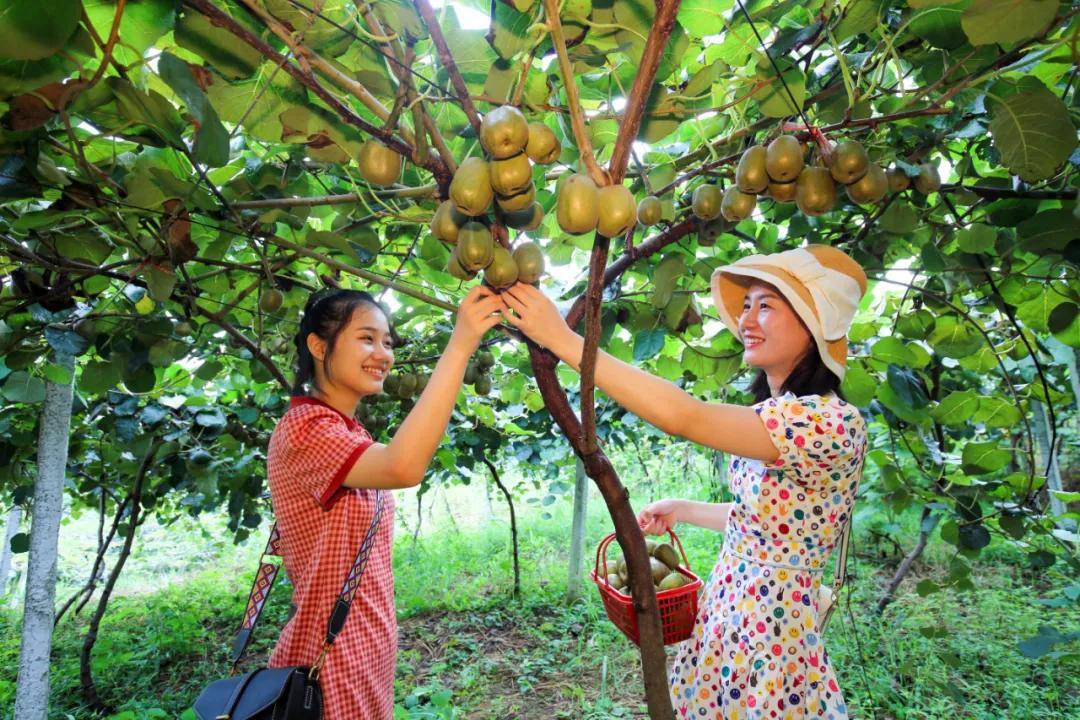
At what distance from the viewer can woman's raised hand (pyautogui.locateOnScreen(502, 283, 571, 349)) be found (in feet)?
3.82

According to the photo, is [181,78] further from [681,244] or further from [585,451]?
[681,244]

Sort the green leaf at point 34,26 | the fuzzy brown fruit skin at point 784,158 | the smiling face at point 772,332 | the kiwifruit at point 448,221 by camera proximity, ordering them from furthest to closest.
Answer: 1. the smiling face at point 772,332
2. the fuzzy brown fruit skin at point 784,158
3. the kiwifruit at point 448,221
4. the green leaf at point 34,26

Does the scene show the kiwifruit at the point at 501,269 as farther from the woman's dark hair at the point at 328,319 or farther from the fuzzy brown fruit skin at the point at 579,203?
the woman's dark hair at the point at 328,319

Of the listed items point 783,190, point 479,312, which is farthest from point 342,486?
point 783,190

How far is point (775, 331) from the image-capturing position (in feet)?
5.45

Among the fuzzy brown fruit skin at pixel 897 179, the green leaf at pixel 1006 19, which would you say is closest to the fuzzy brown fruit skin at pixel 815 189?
the fuzzy brown fruit skin at pixel 897 179

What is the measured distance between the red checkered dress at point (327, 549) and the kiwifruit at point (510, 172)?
2.74 feet

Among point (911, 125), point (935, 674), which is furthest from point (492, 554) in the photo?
point (911, 125)

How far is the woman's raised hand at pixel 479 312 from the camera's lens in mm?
1187

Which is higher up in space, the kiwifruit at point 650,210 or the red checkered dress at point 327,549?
the kiwifruit at point 650,210

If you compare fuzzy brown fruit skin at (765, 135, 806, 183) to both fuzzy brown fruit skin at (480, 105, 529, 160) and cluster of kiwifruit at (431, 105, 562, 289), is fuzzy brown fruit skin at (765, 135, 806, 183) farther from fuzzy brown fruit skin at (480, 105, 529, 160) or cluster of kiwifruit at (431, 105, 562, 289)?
fuzzy brown fruit skin at (480, 105, 529, 160)

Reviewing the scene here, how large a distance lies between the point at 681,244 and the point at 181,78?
1.41 meters

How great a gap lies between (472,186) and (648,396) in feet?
2.06

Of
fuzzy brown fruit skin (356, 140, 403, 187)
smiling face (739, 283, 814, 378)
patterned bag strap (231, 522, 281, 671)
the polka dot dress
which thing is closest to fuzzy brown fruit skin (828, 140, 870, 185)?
smiling face (739, 283, 814, 378)
